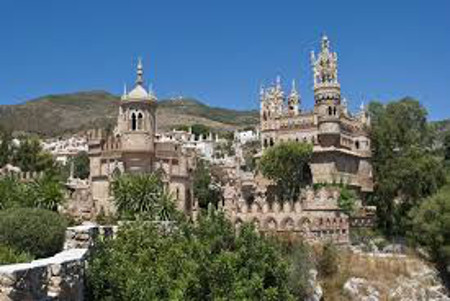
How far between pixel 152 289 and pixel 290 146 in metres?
37.7

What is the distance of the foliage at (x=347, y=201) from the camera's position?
4425 centimetres

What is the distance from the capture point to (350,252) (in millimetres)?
37281

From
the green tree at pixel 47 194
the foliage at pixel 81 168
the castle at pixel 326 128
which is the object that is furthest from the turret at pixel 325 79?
the foliage at pixel 81 168

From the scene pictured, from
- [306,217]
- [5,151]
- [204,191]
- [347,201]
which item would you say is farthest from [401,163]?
[5,151]

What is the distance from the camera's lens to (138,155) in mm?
47781

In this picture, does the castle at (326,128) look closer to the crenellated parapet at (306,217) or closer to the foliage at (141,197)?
the crenellated parapet at (306,217)

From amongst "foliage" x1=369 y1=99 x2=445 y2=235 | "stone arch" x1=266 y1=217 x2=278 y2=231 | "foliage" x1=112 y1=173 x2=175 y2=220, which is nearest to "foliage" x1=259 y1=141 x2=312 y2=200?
"foliage" x1=369 y1=99 x2=445 y2=235

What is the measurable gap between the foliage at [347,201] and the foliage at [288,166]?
4880mm

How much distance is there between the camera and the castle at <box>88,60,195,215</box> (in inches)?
1880

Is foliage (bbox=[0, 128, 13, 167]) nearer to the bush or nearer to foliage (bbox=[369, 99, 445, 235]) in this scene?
foliage (bbox=[369, 99, 445, 235])

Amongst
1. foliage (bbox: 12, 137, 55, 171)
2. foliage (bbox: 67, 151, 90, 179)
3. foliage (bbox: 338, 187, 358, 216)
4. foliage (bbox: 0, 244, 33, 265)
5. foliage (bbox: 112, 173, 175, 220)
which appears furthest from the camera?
foliage (bbox: 67, 151, 90, 179)

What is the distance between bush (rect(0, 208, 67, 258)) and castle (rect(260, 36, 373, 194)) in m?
37.2

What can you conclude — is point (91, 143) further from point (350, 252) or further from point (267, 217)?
point (350, 252)

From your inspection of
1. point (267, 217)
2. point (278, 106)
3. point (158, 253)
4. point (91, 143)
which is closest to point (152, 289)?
point (158, 253)
